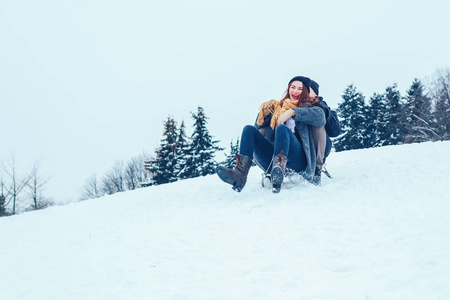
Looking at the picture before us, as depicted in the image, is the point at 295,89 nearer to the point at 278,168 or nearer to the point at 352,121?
the point at 278,168

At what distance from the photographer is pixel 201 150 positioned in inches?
862

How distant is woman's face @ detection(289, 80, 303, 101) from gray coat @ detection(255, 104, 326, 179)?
0.73 ft

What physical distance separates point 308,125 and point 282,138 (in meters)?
0.69

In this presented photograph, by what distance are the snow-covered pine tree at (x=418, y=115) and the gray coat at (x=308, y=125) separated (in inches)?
818

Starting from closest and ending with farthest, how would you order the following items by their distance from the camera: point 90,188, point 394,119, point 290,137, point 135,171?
1. point 290,137
2. point 394,119
3. point 135,171
4. point 90,188

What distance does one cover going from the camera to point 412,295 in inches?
72.6

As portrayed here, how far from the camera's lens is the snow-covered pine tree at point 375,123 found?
26.4 m

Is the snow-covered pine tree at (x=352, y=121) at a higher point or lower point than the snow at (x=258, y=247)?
higher

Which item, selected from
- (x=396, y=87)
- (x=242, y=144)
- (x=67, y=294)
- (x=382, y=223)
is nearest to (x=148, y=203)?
(x=242, y=144)

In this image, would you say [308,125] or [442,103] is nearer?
[308,125]

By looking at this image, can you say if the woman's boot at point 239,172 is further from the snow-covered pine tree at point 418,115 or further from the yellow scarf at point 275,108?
the snow-covered pine tree at point 418,115

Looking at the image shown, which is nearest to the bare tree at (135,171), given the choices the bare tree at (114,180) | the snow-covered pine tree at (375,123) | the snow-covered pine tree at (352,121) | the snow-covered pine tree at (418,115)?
the bare tree at (114,180)

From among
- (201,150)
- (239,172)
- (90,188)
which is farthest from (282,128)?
(90,188)

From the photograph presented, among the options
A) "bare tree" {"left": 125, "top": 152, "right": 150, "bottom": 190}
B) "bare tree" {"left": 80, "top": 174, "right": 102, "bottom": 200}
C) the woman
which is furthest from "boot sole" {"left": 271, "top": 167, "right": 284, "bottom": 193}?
"bare tree" {"left": 80, "top": 174, "right": 102, "bottom": 200}
